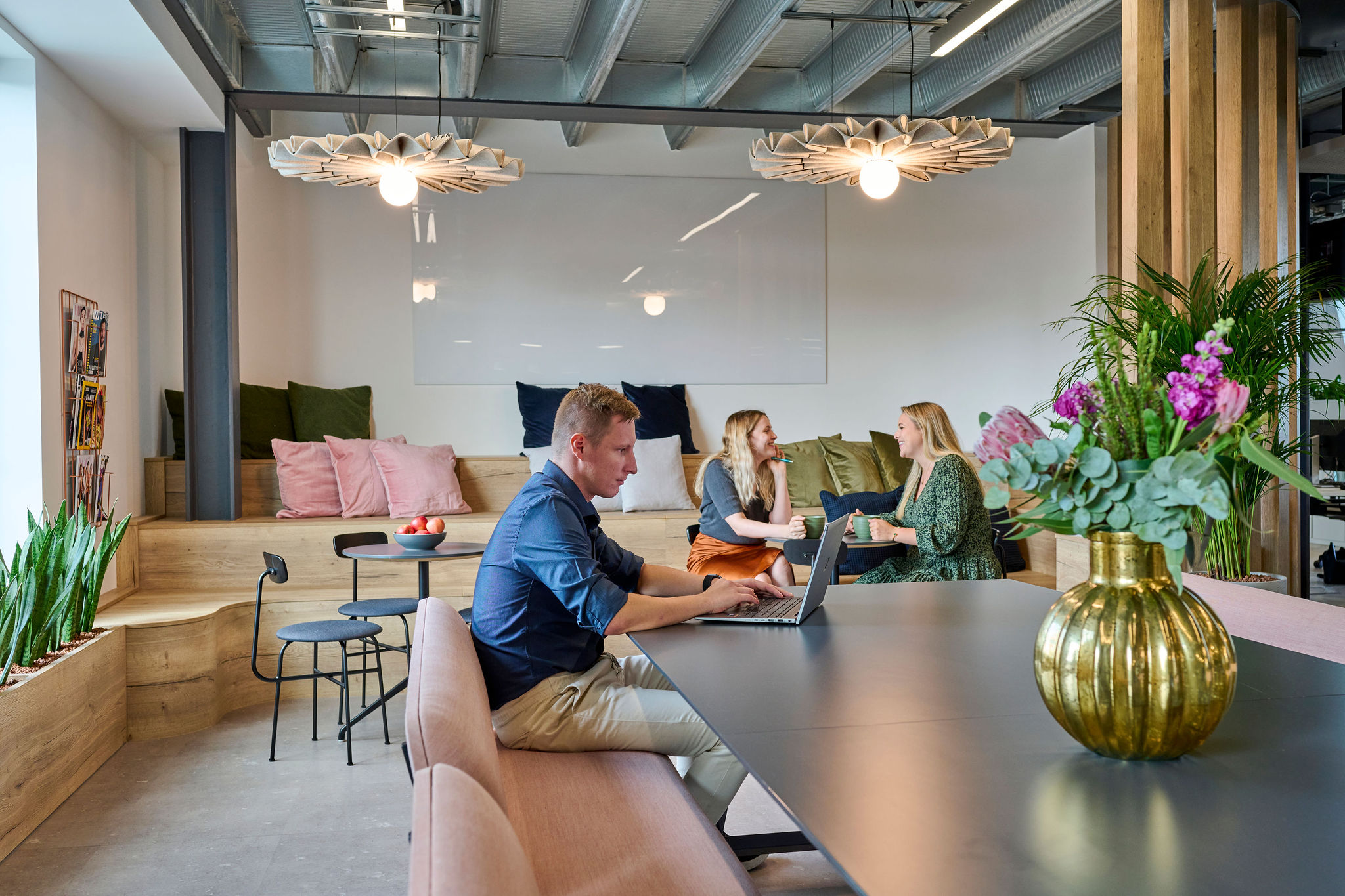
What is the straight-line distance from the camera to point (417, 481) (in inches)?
232

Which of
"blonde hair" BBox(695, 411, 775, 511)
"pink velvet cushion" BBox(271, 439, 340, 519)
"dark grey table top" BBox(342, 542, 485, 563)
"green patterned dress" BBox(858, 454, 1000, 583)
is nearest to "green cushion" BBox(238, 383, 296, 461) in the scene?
"pink velvet cushion" BBox(271, 439, 340, 519)

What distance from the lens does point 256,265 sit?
6289 millimetres

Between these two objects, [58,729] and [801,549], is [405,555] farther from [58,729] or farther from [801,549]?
[801,549]

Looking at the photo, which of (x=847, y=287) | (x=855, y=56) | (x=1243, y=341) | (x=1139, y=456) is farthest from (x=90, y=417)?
(x=847, y=287)

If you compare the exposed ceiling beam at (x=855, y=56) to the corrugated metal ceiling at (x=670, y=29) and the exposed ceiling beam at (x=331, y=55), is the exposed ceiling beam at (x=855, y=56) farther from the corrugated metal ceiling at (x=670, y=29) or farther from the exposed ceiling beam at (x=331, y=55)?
the exposed ceiling beam at (x=331, y=55)

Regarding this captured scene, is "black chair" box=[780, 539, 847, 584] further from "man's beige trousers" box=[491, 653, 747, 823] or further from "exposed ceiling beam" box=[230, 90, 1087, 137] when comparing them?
"exposed ceiling beam" box=[230, 90, 1087, 137]

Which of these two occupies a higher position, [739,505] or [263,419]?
→ [263,419]

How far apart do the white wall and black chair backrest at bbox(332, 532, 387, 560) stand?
7.45ft

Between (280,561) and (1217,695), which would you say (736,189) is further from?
(1217,695)

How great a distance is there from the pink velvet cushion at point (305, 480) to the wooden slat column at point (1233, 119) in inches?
181

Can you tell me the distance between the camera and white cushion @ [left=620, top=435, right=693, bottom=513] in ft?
20.2

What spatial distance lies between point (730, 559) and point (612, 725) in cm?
184

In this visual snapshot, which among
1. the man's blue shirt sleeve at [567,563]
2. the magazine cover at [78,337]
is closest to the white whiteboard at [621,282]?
the magazine cover at [78,337]

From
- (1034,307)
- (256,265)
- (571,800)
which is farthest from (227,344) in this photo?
(1034,307)
